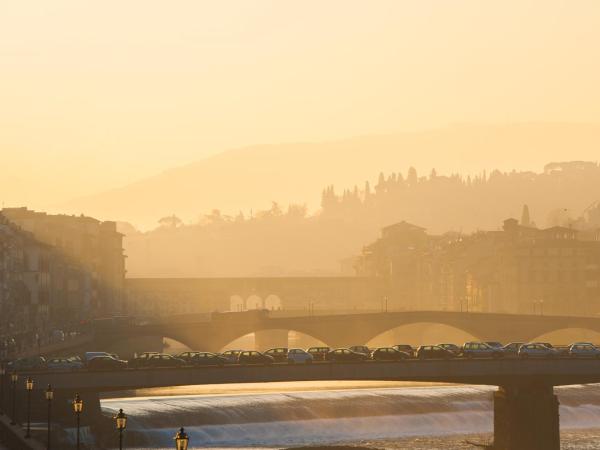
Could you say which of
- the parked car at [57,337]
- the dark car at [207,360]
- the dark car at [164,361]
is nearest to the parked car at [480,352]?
the dark car at [207,360]

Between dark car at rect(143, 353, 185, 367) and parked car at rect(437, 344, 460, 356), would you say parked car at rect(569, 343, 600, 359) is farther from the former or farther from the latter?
dark car at rect(143, 353, 185, 367)

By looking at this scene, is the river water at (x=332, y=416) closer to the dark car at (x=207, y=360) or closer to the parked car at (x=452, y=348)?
the parked car at (x=452, y=348)

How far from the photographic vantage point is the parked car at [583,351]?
107 m

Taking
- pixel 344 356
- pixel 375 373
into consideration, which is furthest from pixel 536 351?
pixel 375 373

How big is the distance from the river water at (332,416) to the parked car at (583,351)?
6.57 metres

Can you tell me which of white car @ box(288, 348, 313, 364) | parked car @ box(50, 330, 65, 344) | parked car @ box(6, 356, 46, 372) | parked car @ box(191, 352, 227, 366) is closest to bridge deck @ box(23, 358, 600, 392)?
parked car @ box(191, 352, 227, 366)

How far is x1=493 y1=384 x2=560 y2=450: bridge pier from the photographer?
100 m

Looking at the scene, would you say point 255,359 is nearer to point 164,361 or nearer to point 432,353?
point 164,361

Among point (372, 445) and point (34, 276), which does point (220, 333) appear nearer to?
point (34, 276)

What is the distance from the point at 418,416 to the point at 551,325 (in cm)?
5511

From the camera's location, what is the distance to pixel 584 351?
114 meters

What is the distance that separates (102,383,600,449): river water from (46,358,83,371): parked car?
28.7 feet

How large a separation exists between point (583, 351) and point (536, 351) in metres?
3.48

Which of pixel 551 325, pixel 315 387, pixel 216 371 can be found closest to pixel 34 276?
pixel 315 387
